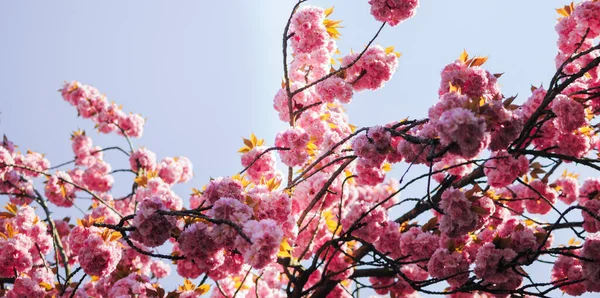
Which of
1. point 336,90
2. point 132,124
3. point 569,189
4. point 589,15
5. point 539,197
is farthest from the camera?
point 132,124

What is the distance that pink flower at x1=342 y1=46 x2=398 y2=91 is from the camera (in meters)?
4.40

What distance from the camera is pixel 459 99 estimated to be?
8.43 ft

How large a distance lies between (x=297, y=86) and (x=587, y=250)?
2.87m

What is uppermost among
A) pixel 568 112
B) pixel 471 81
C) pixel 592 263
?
pixel 471 81

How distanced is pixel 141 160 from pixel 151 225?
16.9ft

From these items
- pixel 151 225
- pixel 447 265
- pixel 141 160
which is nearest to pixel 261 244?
pixel 151 225

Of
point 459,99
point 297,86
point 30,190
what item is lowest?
point 459,99

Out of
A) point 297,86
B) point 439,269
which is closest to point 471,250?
point 439,269

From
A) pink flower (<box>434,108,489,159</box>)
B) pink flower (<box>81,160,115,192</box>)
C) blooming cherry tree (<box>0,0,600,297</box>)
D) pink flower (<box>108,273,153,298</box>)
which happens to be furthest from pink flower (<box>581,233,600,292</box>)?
pink flower (<box>81,160,115,192</box>)

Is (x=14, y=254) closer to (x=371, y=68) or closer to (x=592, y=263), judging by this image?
(x=371, y=68)

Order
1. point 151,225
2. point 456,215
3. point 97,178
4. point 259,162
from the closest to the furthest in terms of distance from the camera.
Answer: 1. point 151,225
2. point 456,215
3. point 259,162
4. point 97,178

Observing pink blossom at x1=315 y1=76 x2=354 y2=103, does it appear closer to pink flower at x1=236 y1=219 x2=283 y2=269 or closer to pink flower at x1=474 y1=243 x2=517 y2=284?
pink flower at x1=474 y1=243 x2=517 y2=284

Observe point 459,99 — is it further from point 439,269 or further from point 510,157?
point 439,269

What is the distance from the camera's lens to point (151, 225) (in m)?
2.79
